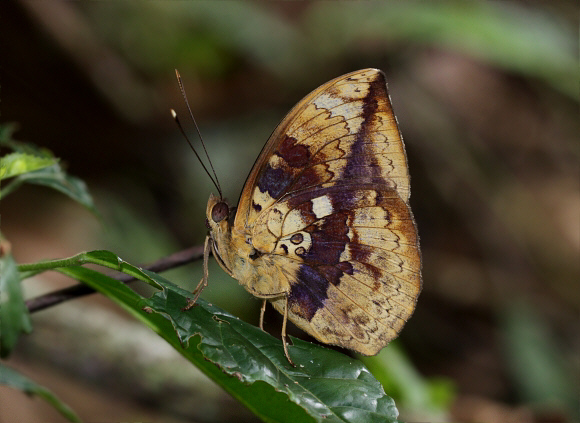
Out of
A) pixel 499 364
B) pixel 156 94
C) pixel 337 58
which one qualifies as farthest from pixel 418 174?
pixel 156 94

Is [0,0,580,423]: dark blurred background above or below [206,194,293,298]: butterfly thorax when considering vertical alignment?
above

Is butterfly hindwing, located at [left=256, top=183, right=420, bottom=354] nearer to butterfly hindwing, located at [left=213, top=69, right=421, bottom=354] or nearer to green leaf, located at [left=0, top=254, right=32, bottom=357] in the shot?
butterfly hindwing, located at [left=213, top=69, right=421, bottom=354]

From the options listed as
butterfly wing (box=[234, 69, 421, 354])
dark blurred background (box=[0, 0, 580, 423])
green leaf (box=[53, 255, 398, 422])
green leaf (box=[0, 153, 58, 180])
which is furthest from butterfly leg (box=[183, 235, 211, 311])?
dark blurred background (box=[0, 0, 580, 423])

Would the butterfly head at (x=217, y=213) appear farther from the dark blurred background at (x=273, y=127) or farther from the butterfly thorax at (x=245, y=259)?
the dark blurred background at (x=273, y=127)

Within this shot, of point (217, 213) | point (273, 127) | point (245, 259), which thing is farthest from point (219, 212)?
point (273, 127)

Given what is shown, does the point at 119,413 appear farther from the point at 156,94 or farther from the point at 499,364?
the point at 499,364
